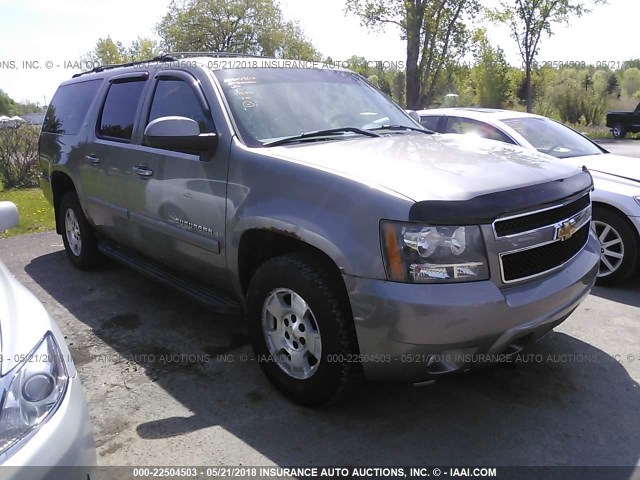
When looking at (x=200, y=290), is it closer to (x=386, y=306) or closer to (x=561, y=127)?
(x=386, y=306)

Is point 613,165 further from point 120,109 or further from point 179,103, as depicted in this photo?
point 120,109

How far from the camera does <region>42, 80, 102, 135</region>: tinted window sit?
5.30 m

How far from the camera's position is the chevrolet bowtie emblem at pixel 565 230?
9.45 ft

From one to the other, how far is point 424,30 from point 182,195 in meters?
19.9

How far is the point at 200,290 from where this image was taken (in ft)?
12.5

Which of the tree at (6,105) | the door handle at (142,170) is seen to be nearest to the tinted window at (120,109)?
the door handle at (142,170)

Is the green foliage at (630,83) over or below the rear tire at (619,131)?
over

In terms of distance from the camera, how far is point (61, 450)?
176 cm

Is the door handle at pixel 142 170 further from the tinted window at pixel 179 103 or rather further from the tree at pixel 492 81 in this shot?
the tree at pixel 492 81

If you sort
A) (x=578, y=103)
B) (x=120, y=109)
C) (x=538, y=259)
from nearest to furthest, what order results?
(x=538, y=259) → (x=120, y=109) → (x=578, y=103)

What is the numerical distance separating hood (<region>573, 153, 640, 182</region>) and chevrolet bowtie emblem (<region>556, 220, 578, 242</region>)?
2.55m

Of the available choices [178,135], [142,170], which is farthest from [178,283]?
[178,135]

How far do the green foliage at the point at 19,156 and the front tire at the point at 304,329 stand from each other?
10982mm

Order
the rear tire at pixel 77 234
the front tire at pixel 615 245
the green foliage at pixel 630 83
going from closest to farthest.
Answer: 1. the front tire at pixel 615 245
2. the rear tire at pixel 77 234
3. the green foliage at pixel 630 83
